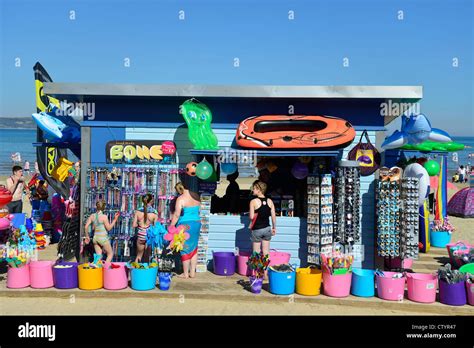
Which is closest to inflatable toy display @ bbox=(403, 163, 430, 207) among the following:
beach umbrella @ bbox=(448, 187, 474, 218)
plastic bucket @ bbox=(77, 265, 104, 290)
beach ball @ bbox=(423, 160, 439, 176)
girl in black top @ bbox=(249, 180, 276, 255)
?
beach ball @ bbox=(423, 160, 439, 176)

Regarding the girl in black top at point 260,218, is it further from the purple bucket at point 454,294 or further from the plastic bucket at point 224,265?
the purple bucket at point 454,294

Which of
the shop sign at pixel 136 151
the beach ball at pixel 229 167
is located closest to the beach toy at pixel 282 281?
the beach ball at pixel 229 167

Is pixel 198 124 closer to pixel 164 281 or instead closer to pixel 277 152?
pixel 277 152

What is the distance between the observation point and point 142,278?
23.8 ft

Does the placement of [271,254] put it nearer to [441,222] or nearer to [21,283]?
[21,283]

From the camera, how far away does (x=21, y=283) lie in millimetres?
7340

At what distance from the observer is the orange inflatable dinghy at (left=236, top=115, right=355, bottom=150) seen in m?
8.01

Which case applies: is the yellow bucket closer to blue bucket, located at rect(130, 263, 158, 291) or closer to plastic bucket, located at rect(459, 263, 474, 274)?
blue bucket, located at rect(130, 263, 158, 291)

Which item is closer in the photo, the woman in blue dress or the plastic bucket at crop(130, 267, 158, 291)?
the plastic bucket at crop(130, 267, 158, 291)

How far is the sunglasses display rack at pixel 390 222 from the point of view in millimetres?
7977

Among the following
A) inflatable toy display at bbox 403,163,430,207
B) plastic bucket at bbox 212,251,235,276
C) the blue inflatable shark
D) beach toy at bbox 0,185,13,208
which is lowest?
plastic bucket at bbox 212,251,235,276

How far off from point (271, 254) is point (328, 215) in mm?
1164

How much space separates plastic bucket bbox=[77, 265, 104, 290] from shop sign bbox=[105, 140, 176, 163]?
2280 mm

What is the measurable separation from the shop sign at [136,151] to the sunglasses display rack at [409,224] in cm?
412
